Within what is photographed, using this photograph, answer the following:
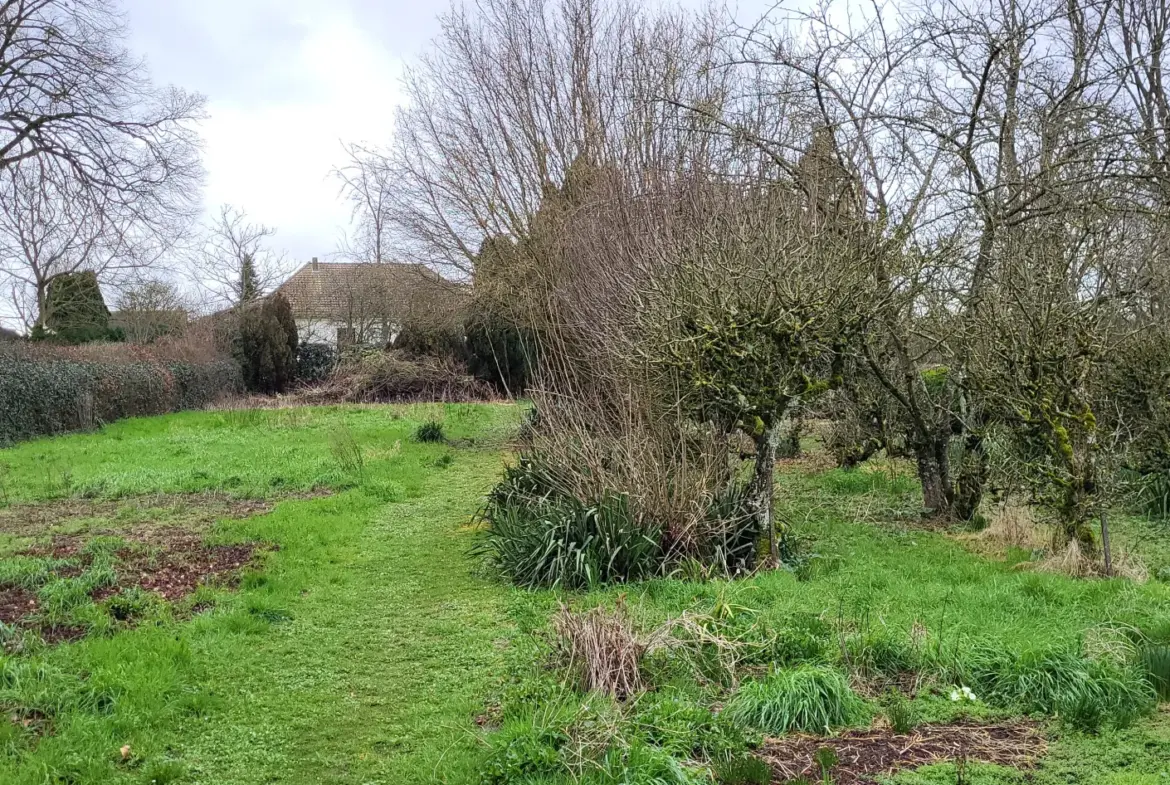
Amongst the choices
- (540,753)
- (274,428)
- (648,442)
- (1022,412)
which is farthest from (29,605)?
(274,428)

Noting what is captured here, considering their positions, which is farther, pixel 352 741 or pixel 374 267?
pixel 374 267

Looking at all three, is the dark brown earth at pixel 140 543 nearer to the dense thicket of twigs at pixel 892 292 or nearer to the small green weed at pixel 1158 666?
the dense thicket of twigs at pixel 892 292

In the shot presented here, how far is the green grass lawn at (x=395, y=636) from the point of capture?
3.73 metres

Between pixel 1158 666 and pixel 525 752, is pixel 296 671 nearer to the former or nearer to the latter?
pixel 525 752

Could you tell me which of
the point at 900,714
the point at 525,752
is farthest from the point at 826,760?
the point at 525,752

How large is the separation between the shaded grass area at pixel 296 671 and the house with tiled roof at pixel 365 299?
27.9 ft

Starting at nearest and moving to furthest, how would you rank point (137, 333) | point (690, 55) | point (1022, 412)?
point (1022, 412)
point (690, 55)
point (137, 333)

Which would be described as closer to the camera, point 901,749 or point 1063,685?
point 901,749

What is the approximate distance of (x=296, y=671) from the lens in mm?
4984

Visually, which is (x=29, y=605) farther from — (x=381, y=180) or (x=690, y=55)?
(x=381, y=180)

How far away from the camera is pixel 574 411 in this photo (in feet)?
28.2

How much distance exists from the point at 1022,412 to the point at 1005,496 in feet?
4.99

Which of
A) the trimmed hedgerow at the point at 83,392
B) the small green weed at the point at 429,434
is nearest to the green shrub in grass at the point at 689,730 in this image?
the small green weed at the point at 429,434

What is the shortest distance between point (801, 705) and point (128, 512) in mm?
8272
